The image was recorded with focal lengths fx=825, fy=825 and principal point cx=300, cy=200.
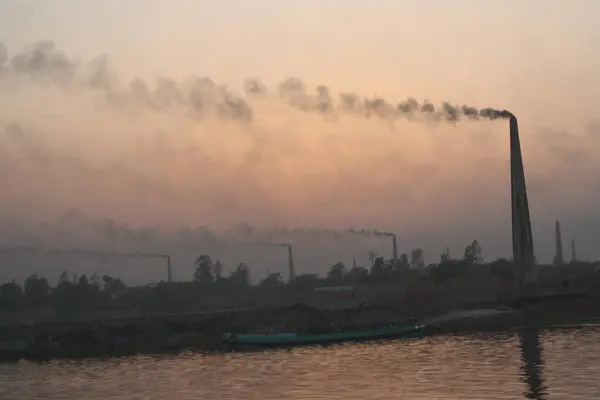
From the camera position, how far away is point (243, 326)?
3457 inches

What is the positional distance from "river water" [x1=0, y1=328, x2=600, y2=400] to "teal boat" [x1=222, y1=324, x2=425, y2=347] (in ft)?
12.0

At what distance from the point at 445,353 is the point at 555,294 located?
3345cm

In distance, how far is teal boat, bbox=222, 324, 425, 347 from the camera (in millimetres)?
77875

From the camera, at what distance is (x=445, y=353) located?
6084 centimetres

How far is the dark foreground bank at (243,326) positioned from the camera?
8238cm

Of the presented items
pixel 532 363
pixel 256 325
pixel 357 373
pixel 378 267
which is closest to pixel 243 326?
pixel 256 325

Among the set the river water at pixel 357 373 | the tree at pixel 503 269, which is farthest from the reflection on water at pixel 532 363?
the tree at pixel 503 269

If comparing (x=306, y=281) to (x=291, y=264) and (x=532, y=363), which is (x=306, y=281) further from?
(x=532, y=363)

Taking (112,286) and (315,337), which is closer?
(315,337)

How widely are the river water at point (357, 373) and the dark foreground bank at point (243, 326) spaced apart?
704 centimetres

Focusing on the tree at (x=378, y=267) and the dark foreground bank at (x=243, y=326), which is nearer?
the dark foreground bank at (x=243, y=326)

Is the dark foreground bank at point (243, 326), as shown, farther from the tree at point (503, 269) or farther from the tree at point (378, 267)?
the tree at point (378, 267)

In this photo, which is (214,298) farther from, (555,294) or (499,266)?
(555,294)

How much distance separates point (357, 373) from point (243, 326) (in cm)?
3762
